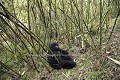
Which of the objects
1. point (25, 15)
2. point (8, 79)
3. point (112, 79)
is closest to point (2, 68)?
point (8, 79)

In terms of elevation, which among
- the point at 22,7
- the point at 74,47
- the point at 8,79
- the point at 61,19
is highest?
the point at 22,7

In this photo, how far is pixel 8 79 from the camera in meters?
5.29

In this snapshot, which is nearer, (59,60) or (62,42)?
(59,60)

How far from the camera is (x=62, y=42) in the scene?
6.07m

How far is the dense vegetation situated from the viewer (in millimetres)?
3863

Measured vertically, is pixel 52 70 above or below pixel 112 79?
below

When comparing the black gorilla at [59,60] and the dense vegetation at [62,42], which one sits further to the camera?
the black gorilla at [59,60]

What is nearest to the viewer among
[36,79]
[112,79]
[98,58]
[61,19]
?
[112,79]

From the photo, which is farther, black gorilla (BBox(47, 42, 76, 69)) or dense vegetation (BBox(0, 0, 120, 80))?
black gorilla (BBox(47, 42, 76, 69))

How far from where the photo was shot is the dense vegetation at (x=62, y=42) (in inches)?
152

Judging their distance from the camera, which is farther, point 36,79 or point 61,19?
point 61,19

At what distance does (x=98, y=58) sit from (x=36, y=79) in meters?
1.51

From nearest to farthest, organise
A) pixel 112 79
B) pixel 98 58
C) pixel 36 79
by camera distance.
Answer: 1. pixel 112 79
2. pixel 98 58
3. pixel 36 79

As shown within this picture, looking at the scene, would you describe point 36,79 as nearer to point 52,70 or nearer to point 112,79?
point 52,70
